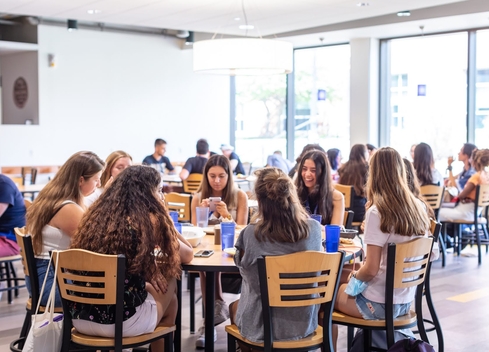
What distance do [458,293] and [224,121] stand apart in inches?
333

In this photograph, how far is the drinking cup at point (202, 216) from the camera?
431cm

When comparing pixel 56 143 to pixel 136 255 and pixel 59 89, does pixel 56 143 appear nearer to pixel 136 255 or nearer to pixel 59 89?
pixel 59 89

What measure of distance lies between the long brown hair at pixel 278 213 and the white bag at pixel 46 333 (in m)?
0.92

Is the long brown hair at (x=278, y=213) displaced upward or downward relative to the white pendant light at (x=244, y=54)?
downward

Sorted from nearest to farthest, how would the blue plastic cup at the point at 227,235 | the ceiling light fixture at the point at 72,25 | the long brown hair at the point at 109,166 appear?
the blue plastic cup at the point at 227,235, the long brown hair at the point at 109,166, the ceiling light fixture at the point at 72,25

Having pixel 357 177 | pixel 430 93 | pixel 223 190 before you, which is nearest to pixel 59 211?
pixel 223 190

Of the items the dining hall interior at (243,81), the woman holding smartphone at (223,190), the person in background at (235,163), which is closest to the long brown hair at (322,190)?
the woman holding smartphone at (223,190)

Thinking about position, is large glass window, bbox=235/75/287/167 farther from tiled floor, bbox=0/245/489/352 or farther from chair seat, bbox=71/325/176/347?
chair seat, bbox=71/325/176/347

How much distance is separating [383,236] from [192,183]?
5339 mm

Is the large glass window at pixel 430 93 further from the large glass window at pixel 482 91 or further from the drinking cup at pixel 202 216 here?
the drinking cup at pixel 202 216

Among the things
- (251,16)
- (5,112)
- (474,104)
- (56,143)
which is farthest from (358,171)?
(5,112)

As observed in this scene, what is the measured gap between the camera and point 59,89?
1146cm

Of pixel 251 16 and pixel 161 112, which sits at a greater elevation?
pixel 251 16

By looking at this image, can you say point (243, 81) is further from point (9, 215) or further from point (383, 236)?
point (383, 236)
